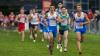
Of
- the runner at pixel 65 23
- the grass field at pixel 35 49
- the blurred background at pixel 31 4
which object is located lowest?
the blurred background at pixel 31 4

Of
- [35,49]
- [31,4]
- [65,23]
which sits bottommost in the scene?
[31,4]

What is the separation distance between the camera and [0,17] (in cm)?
5294

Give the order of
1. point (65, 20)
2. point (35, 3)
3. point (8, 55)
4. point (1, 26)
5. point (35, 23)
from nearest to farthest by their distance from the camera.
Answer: point (8, 55) < point (65, 20) < point (35, 23) < point (1, 26) < point (35, 3)

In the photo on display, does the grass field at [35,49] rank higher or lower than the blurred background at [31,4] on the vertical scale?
higher

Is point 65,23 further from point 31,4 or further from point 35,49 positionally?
point 31,4

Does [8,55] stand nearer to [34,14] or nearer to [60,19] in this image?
[60,19]

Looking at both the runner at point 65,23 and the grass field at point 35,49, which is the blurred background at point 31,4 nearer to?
the grass field at point 35,49

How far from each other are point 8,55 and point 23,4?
38245mm

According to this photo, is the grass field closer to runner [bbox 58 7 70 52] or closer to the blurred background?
runner [bbox 58 7 70 52]

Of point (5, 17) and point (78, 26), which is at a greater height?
point (78, 26)

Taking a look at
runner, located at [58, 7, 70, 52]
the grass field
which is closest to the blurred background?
the grass field

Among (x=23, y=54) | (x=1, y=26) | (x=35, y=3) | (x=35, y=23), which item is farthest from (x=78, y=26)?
(x=35, y=3)

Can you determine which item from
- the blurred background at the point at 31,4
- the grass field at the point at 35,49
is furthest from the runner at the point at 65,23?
the blurred background at the point at 31,4

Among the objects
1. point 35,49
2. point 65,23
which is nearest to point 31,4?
point 35,49
